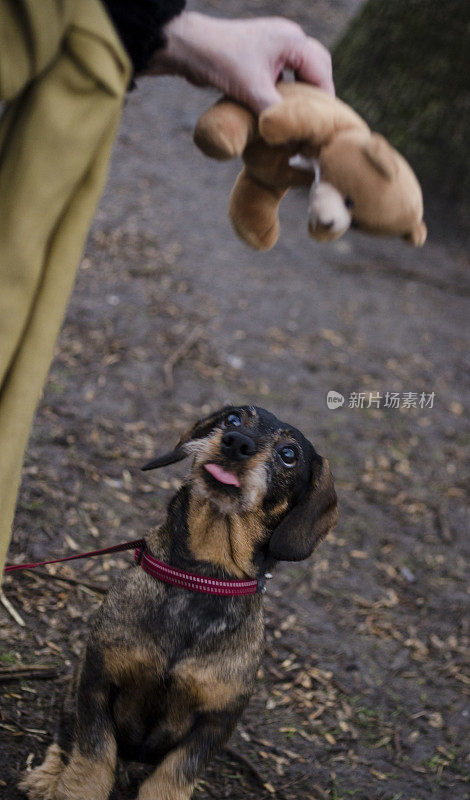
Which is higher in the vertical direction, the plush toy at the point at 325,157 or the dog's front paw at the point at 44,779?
the plush toy at the point at 325,157

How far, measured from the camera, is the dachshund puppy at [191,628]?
8.98 feet

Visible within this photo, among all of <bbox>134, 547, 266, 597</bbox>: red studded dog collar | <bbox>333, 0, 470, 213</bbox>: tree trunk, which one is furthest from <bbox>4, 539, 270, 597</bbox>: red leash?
<bbox>333, 0, 470, 213</bbox>: tree trunk

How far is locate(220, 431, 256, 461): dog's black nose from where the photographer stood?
2990 mm

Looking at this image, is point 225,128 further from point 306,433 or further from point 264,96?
point 306,433

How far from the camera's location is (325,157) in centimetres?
231

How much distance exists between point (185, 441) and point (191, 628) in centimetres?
80

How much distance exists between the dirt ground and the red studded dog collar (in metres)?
0.89

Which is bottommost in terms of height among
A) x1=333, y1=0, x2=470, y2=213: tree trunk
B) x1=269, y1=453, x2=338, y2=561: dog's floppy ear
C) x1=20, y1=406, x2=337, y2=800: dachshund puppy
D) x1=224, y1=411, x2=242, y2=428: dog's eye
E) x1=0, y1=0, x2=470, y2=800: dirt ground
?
x1=0, y1=0, x2=470, y2=800: dirt ground

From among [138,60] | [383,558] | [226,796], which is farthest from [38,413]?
[138,60]

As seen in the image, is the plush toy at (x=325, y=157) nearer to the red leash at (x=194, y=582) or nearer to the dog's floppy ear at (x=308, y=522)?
the dog's floppy ear at (x=308, y=522)

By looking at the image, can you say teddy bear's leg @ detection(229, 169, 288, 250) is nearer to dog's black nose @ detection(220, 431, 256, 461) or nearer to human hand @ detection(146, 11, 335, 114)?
human hand @ detection(146, 11, 335, 114)

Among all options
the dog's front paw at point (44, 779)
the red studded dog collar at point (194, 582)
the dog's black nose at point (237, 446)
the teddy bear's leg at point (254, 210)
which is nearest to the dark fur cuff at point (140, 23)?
the teddy bear's leg at point (254, 210)

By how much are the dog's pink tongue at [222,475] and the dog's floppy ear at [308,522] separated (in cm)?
26

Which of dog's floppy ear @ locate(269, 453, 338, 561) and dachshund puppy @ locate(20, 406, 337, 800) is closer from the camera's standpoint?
dachshund puppy @ locate(20, 406, 337, 800)
